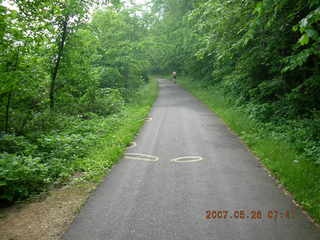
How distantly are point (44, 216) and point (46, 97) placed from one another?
5.81 metres

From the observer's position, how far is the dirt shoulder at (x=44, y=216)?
371 cm

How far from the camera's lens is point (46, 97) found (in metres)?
9.10

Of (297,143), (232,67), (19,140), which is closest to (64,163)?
(19,140)

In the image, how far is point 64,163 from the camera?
6230 mm

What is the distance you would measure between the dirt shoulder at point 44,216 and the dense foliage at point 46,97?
0.36 metres

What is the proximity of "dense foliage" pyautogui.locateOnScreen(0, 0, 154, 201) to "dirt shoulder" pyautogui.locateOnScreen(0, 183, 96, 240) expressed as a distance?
36 cm

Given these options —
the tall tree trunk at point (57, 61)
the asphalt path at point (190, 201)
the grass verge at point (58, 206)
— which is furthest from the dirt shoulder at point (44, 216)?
the tall tree trunk at point (57, 61)

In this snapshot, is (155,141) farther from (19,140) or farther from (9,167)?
(9,167)

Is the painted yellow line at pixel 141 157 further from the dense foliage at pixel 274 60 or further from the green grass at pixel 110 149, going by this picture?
the dense foliage at pixel 274 60

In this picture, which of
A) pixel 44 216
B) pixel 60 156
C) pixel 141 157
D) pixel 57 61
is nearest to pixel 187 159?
pixel 141 157

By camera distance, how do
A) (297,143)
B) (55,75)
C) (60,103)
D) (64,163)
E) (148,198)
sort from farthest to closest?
(60,103) → (55,75) → (297,143) → (64,163) → (148,198)

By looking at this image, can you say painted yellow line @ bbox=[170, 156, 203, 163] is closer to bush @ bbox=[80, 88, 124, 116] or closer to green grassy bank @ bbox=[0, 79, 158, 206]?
green grassy bank @ bbox=[0, 79, 158, 206]

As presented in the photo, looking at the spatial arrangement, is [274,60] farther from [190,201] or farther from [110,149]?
[190,201]

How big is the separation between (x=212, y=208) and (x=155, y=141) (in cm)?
437
